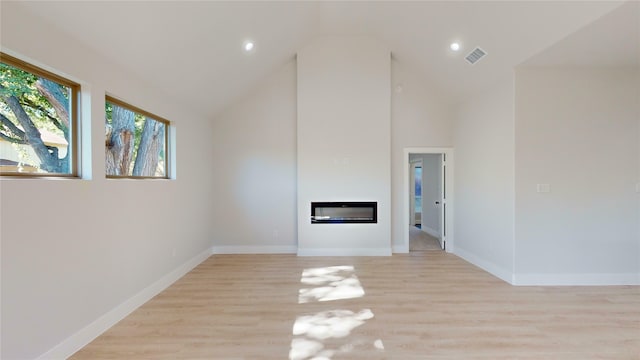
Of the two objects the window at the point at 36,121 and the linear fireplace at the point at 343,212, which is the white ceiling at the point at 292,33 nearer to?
the window at the point at 36,121

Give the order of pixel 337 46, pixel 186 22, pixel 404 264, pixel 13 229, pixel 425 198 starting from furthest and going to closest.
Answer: pixel 425 198 < pixel 337 46 < pixel 404 264 < pixel 186 22 < pixel 13 229

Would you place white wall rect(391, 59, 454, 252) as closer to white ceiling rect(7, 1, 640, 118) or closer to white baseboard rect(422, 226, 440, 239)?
white ceiling rect(7, 1, 640, 118)

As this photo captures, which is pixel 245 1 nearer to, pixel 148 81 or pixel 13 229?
pixel 148 81

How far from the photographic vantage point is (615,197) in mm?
3832

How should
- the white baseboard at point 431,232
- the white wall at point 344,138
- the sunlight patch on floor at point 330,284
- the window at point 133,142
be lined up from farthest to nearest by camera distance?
1. the white baseboard at point 431,232
2. the white wall at point 344,138
3. the sunlight patch on floor at point 330,284
4. the window at point 133,142

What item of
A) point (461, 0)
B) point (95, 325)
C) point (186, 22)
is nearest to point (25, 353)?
point (95, 325)

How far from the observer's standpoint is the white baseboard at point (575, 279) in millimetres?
3838

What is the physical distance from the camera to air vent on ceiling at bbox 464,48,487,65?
3960 millimetres

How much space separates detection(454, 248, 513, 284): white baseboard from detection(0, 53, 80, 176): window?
4.88 metres

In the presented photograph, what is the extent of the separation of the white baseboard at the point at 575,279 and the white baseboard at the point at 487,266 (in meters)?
0.13

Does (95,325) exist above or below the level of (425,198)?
below

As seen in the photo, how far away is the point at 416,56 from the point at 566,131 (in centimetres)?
241

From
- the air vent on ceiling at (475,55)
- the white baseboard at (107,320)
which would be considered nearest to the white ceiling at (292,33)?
the air vent on ceiling at (475,55)

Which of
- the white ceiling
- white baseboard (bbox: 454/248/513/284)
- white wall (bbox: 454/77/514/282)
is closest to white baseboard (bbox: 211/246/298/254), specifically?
the white ceiling
